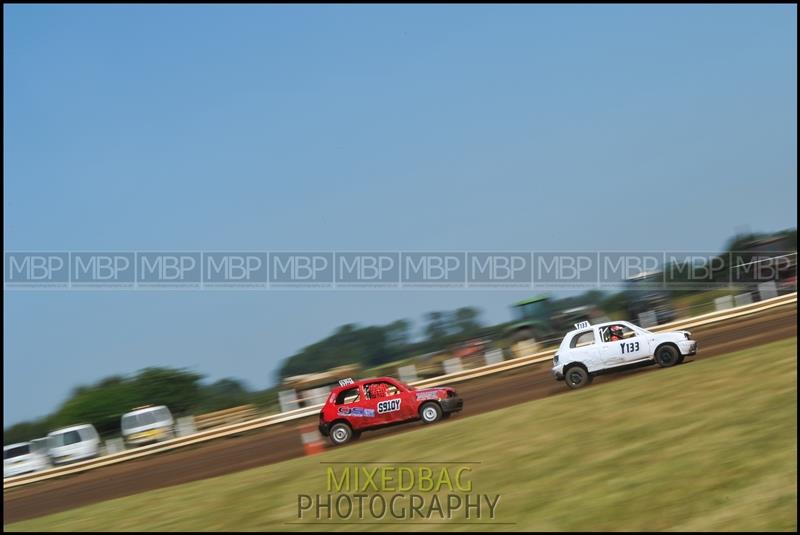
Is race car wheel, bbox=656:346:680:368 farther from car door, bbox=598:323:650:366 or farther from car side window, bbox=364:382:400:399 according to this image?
car side window, bbox=364:382:400:399

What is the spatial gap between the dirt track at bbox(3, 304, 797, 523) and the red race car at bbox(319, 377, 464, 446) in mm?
341

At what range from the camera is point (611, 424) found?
1150cm

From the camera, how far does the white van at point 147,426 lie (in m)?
27.6

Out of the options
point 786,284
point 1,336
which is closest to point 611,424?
point 1,336

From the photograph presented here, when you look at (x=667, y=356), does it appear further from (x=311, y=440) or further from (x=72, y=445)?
(x=72, y=445)

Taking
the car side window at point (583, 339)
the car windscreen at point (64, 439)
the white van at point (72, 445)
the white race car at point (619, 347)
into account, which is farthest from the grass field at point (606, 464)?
the car windscreen at point (64, 439)

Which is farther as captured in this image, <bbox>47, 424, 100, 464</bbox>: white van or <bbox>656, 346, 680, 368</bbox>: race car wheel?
<bbox>47, 424, 100, 464</bbox>: white van

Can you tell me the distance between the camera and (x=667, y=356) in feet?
51.1

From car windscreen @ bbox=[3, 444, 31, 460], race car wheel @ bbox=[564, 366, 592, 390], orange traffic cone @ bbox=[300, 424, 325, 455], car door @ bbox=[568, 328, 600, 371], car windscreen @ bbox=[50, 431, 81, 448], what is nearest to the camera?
car door @ bbox=[568, 328, 600, 371]

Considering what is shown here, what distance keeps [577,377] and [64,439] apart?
2036cm

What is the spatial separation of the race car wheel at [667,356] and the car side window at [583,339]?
1275 mm

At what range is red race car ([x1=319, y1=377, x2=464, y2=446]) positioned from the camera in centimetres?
1616

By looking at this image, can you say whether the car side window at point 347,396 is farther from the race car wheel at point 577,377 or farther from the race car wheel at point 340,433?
the race car wheel at point 577,377

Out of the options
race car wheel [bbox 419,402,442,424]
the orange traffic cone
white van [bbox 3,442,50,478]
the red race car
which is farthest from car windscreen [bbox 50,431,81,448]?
race car wheel [bbox 419,402,442,424]
